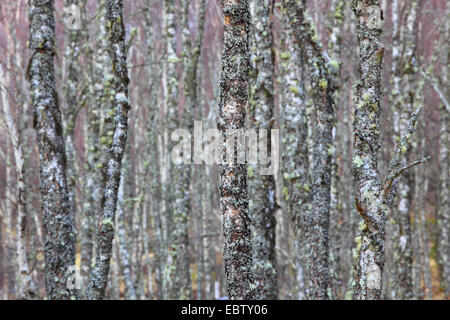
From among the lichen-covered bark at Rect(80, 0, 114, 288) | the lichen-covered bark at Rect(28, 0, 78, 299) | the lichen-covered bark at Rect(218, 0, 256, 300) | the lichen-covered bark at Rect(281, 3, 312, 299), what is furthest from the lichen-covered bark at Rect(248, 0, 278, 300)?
the lichen-covered bark at Rect(218, 0, 256, 300)

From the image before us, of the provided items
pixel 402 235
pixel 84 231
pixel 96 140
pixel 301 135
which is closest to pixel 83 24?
pixel 96 140

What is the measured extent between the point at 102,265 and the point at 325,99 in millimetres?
3225

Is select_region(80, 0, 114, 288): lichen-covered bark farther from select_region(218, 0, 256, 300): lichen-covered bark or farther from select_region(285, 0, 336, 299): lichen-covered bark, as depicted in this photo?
select_region(218, 0, 256, 300): lichen-covered bark

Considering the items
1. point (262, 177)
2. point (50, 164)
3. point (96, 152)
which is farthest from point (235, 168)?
point (96, 152)

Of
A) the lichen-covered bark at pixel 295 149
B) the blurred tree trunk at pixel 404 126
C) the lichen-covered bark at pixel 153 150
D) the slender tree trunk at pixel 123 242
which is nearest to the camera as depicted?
the lichen-covered bark at pixel 295 149

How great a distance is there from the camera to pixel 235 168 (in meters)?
3.46

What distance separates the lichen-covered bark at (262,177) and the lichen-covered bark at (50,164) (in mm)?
2499

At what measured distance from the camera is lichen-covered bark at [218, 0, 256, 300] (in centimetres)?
349

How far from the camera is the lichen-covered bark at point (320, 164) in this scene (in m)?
6.01

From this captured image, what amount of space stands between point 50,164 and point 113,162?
800 millimetres

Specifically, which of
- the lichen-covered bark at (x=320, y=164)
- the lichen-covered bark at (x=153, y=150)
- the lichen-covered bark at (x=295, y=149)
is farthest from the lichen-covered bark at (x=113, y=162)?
the lichen-covered bark at (x=153, y=150)

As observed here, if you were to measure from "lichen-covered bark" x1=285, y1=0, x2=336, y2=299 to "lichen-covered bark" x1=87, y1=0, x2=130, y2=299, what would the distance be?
86.0 inches

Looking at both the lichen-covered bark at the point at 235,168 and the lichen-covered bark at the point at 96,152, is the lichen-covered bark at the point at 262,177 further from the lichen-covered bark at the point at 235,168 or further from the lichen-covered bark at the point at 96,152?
the lichen-covered bark at the point at 235,168

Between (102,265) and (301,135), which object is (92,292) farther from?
(301,135)
